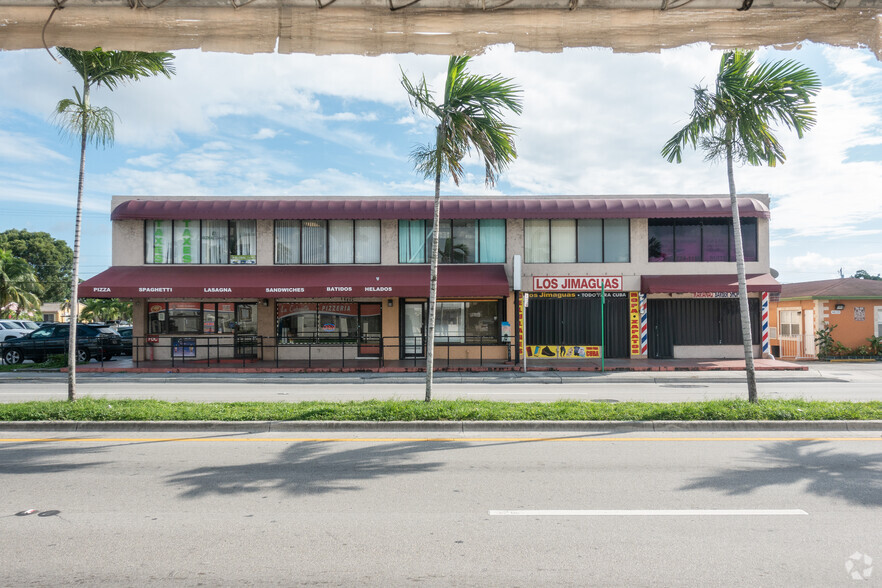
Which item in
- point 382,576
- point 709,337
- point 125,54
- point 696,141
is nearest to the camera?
point 382,576

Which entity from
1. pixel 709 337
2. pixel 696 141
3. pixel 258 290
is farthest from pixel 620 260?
pixel 258 290

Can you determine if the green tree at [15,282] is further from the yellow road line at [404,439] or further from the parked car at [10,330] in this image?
the yellow road line at [404,439]

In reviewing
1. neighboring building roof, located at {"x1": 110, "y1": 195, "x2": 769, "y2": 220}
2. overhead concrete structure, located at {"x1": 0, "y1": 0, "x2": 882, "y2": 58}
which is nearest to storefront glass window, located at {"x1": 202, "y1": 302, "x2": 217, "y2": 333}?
neighboring building roof, located at {"x1": 110, "y1": 195, "x2": 769, "y2": 220}

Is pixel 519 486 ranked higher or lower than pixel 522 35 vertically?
lower

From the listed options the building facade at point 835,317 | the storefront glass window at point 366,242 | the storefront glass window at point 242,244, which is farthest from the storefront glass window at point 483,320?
the building facade at point 835,317

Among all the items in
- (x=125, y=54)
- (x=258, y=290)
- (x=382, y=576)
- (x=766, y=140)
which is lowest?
(x=382, y=576)

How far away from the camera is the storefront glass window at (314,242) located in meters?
22.4

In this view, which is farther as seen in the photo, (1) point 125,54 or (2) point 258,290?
(2) point 258,290

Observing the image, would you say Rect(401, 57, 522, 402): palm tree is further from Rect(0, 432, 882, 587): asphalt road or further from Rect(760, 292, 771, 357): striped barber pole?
Rect(760, 292, 771, 357): striped barber pole

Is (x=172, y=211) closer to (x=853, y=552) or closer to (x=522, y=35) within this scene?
(x=522, y=35)

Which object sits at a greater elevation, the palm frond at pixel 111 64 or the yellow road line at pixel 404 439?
the palm frond at pixel 111 64

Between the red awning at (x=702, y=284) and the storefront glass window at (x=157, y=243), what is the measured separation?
741 inches

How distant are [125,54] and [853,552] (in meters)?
12.5

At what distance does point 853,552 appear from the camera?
4.34 m
